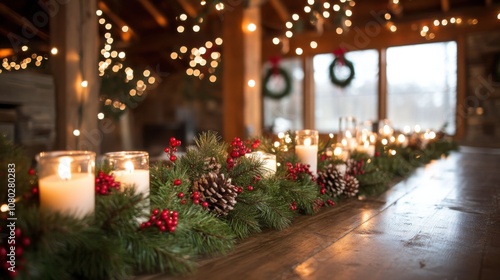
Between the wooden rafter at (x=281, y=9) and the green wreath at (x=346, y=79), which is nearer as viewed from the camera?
the green wreath at (x=346, y=79)

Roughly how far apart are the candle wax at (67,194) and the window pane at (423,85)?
5.14 metres

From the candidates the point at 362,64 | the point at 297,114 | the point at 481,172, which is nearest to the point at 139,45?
A: the point at 297,114

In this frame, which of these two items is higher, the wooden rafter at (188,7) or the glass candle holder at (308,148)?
the wooden rafter at (188,7)

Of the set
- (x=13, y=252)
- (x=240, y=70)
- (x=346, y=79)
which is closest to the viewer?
(x=13, y=252)

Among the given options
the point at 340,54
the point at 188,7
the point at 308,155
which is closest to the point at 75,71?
the point at 308,155

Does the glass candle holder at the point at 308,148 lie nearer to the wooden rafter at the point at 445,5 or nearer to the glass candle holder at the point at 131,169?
the glass candle holder at the point at 131,169

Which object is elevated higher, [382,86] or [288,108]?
[382,86]

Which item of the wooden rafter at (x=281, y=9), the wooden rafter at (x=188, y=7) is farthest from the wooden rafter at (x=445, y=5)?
the wooden rafter at (x=188, y=7)

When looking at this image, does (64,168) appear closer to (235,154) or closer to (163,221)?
(163,221)

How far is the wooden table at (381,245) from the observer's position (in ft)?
2.42

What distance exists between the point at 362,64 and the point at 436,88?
107 cm

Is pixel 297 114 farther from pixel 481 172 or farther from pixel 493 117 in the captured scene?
pixel 481 172

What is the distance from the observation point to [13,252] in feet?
1.96

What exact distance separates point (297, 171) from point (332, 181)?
184mm
